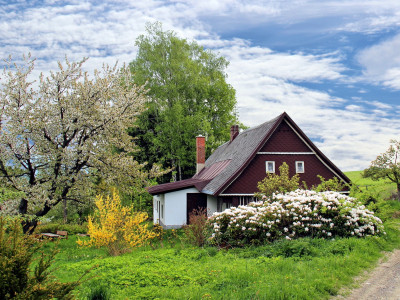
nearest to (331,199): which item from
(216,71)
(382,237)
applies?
(382,237)

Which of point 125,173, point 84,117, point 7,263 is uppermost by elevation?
point 84,117

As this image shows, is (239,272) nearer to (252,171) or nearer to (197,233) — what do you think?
(197,233)

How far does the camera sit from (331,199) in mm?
13875

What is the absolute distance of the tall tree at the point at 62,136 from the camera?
15656mm

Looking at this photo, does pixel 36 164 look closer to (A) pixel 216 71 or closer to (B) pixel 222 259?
(B) pixel 222 259

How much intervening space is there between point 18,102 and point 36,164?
282 centimetres

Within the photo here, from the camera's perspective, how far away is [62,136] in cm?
1695

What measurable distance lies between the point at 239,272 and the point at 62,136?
1166 cm

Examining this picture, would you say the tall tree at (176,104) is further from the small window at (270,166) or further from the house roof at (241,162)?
the small window at (270,166)

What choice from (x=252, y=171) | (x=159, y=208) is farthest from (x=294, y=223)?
Result: (x=159, y=208)

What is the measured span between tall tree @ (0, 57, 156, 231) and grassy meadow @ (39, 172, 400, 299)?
6101 millimetres

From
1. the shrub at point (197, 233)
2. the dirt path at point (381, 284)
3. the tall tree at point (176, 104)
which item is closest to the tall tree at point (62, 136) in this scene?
the shrub at point (197, 233)

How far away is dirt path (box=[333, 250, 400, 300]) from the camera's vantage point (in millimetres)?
7922

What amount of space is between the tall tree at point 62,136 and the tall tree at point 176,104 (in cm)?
1659
